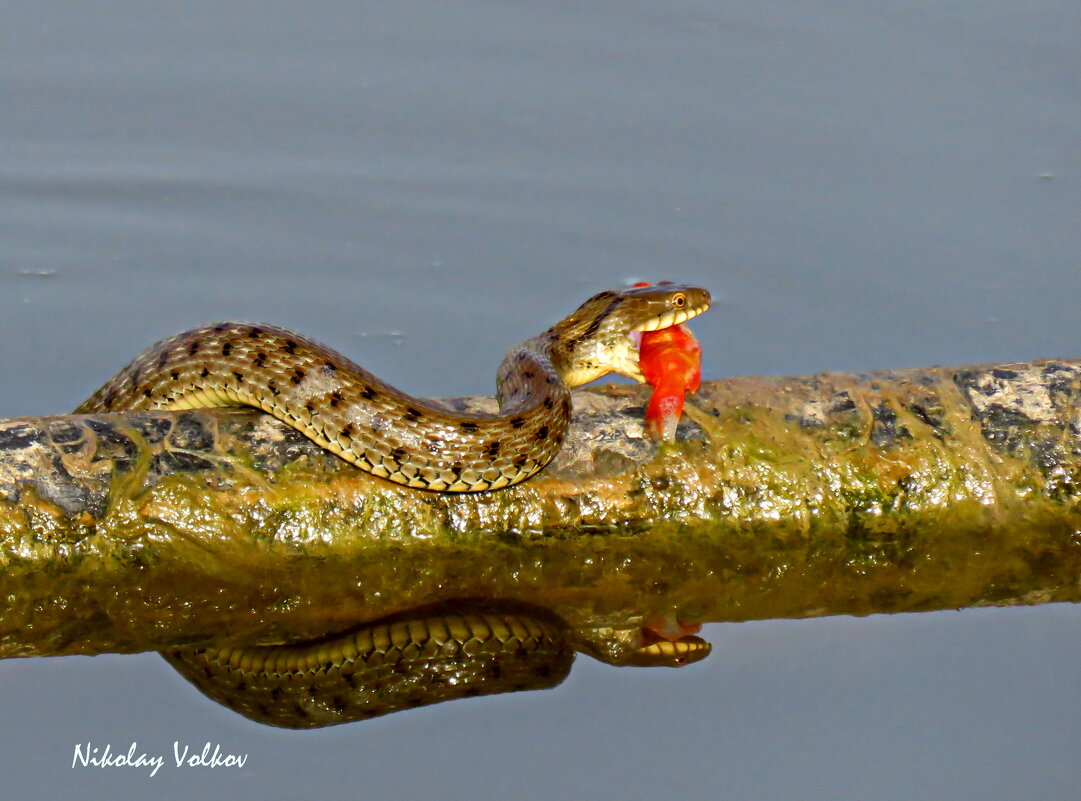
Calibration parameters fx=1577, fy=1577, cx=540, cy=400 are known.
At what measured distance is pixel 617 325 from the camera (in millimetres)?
8562

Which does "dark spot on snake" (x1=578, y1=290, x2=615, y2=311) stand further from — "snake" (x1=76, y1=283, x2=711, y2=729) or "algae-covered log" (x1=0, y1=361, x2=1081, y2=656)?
"algae-covered log" (x1=0, y1=361, x2=1081, y2=656)

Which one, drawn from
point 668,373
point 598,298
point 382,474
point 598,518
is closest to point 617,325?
point 598,298

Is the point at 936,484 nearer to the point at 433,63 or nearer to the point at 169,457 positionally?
the point at 169,457

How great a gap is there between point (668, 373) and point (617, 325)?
1.24m

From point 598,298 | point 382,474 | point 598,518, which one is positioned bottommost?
point 598,518

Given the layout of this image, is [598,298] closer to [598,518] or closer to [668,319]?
[668,319]

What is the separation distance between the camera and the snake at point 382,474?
6656mm

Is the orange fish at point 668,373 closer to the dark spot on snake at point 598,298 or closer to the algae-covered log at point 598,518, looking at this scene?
the algae-covered log at point 598,518

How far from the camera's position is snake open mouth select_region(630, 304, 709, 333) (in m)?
8.46

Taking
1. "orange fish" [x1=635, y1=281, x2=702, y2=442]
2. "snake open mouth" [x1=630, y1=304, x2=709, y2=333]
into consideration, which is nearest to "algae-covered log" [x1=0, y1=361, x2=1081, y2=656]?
"orange fish" [x1=635, y1=281, x2=702, y2=442]

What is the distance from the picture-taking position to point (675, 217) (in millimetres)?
11438

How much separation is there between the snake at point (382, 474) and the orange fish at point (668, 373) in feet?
1.38

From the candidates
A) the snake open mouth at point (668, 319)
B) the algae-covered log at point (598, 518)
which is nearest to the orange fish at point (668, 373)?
the algae-covered log at point (598, 518)

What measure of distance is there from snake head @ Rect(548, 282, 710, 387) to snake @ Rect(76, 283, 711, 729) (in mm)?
675
